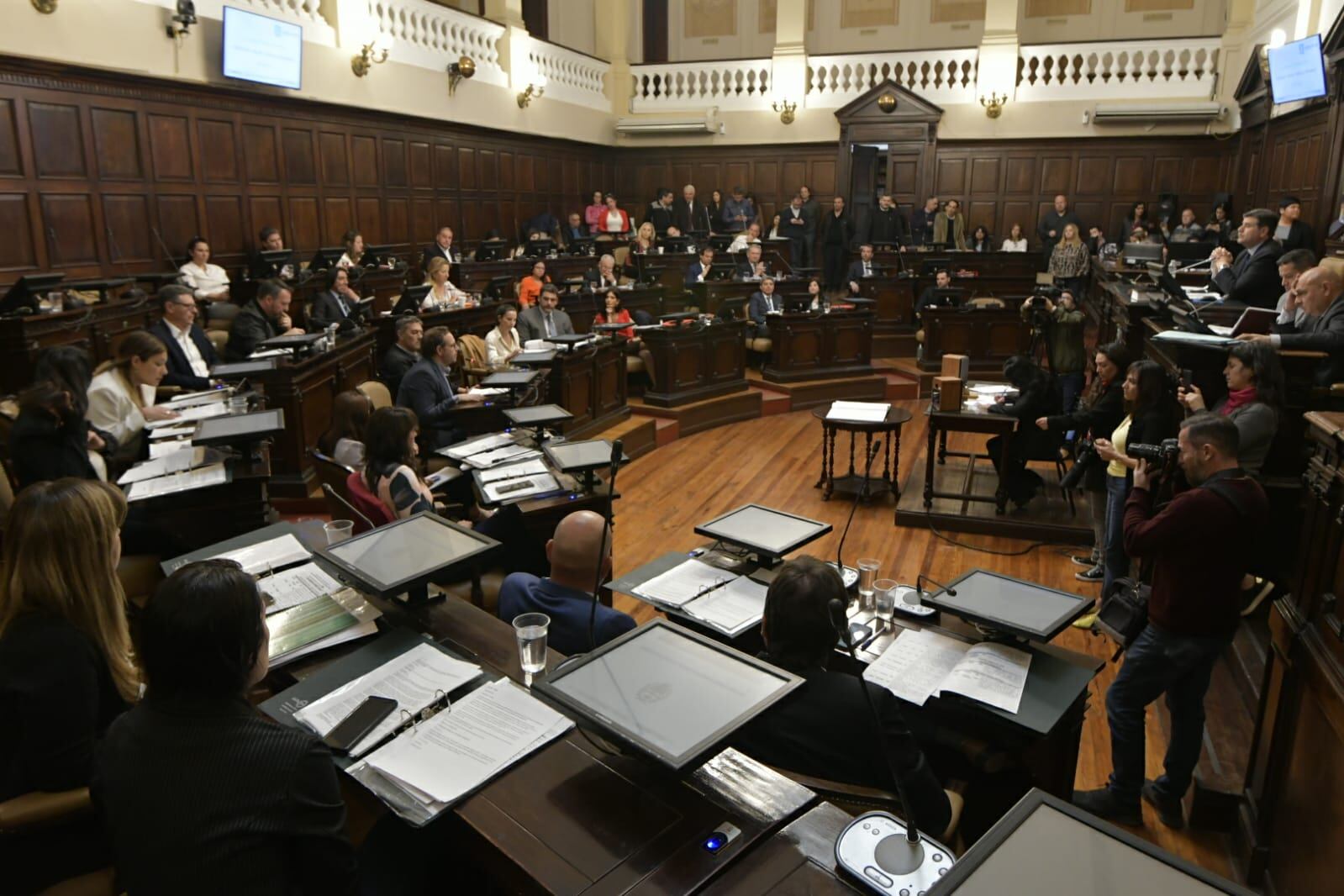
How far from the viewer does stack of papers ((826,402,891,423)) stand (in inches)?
245

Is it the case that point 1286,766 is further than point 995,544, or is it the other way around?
point 995,544

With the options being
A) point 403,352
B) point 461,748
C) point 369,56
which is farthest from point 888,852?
point 369,56

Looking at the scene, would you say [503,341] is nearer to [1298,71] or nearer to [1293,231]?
[1293,231]

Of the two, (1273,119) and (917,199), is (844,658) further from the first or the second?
(917,199)

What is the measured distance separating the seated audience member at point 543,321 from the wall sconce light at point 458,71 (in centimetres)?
523

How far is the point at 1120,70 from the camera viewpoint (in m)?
12.8

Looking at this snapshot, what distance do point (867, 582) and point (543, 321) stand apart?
533 cm

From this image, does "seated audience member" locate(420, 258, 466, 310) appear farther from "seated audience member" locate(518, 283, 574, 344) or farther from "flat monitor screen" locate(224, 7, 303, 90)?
"flat monitor screen" locate(224, 7, 303, 90)

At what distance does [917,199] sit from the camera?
1397 cm

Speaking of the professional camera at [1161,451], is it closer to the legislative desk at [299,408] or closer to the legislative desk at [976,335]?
the legislative desk at [299,408]

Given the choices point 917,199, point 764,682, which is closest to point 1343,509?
point 764,682

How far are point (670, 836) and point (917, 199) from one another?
13743 mm

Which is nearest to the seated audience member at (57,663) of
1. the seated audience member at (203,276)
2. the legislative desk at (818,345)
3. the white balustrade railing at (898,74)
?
the seated audience member at (203,276)

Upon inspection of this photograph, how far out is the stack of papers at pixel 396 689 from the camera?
1950 mm
